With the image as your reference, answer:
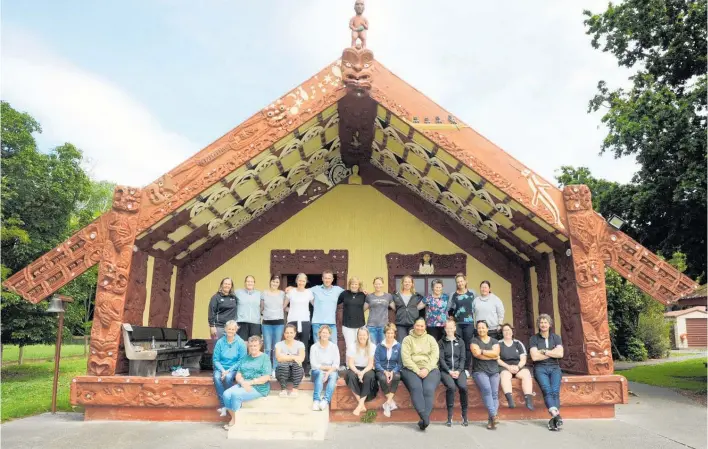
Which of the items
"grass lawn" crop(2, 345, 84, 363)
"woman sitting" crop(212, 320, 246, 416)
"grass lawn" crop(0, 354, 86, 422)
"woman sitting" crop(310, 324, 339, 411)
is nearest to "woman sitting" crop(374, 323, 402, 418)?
"woman sitting" crop(310, 324, 339, 411)

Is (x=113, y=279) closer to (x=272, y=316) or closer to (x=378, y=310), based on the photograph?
(x=272, y=316)

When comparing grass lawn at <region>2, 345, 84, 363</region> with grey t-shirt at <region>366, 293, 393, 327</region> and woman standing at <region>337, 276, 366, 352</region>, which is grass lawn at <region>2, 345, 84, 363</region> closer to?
woman standing at <region>337, 276, 366, 352</region>

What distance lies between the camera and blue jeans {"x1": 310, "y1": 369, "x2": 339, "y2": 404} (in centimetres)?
534

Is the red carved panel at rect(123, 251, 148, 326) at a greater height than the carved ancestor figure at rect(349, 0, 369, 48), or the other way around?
the carved ancestor figure at rect(349, 0, 369, 48)

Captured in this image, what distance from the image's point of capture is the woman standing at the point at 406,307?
6332mm

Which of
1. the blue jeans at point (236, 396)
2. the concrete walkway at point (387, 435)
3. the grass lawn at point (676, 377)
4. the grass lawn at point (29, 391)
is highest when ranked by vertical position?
the blue jeans at point (236, 396)

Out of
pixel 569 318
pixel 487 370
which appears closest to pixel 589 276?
pixel 569 318

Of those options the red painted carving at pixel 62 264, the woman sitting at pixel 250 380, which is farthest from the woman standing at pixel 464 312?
the red painted carving at pixel 62 264

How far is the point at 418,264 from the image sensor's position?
8.71m

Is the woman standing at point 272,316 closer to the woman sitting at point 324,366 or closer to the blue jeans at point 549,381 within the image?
the woman sitting at point 324,366

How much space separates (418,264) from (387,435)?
401cm

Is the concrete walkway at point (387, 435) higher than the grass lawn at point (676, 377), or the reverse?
the grass lawn at point (676, 377)

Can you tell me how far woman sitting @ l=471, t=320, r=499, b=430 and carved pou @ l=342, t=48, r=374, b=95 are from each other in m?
3.26

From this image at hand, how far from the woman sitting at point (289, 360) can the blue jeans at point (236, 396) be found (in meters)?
0.36
